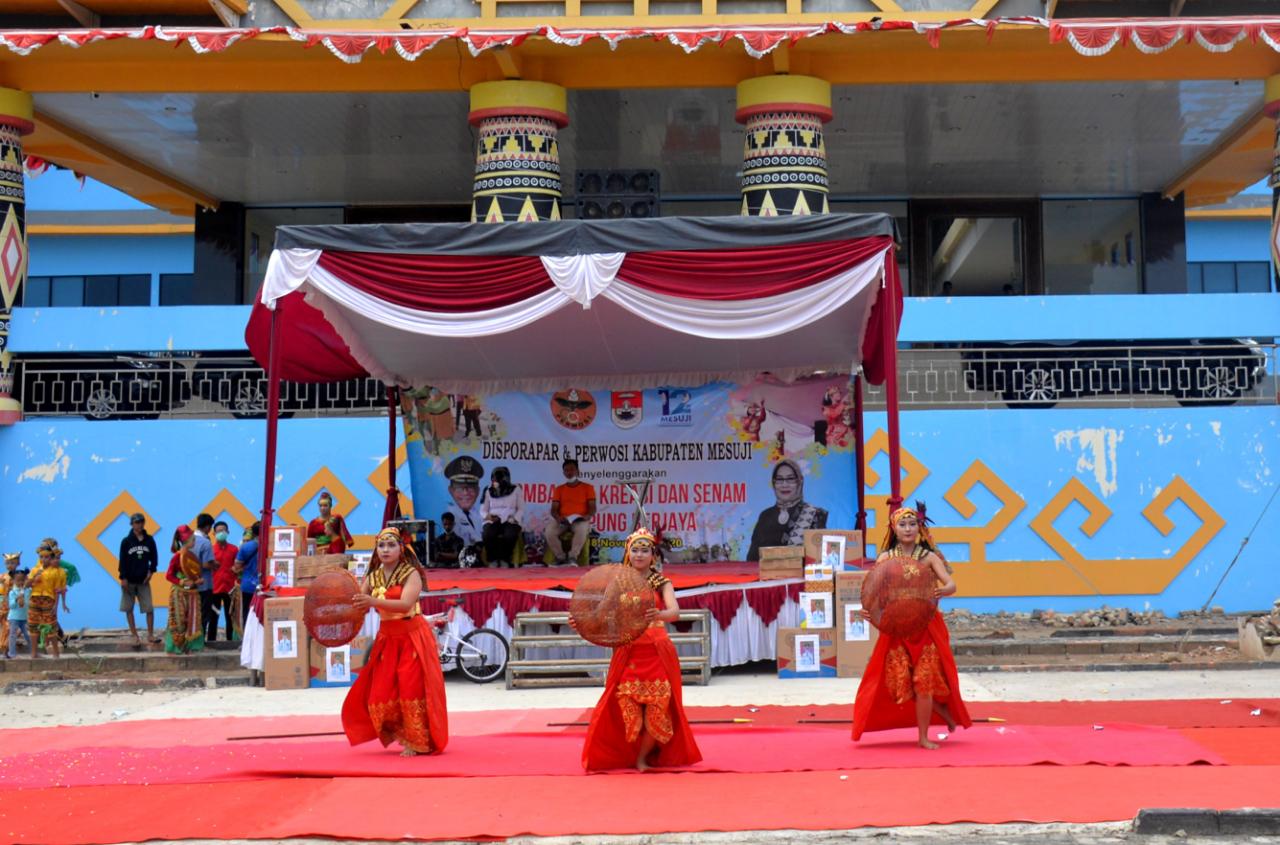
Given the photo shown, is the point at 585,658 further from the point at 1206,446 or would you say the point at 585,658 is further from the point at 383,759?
the point at 1206,446

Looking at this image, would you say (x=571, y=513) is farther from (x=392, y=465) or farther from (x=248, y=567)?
(x=248, y=567)

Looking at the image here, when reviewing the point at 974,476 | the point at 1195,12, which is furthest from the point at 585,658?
the point at 1195,12

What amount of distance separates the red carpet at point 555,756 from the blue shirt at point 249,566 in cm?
512

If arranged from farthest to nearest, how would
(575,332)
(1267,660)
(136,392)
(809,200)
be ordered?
(136,392)
(809,200)
(575,332)
(1267,660)

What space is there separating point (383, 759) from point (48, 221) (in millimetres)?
21995

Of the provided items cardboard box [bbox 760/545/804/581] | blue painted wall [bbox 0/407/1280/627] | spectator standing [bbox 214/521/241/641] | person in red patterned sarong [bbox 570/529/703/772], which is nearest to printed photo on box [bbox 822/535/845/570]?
cardboard box [bbox 760/545/804/581]

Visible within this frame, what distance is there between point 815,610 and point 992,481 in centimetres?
435

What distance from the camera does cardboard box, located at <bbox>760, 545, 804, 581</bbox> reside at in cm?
1229

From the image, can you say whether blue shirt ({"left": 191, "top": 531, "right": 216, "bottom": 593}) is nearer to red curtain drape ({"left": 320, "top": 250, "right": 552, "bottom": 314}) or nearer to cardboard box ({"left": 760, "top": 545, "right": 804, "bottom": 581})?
red curtain drape ({"left": 320, "top": 250, "right": 552, "bottom": 314})

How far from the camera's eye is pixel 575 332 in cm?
1361

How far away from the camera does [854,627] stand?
11.9 meters

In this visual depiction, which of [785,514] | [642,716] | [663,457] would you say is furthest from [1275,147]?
[642,716]

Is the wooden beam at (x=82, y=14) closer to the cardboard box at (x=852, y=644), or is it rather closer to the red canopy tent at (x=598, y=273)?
the red canopy tent at (x=598, y=273)

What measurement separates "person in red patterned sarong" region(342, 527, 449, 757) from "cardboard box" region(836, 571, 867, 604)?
14.5 ft
